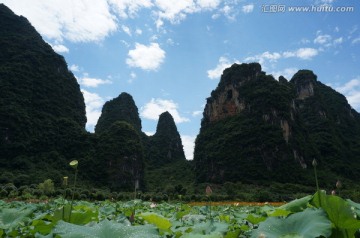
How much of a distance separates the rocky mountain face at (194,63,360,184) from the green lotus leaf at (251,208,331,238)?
42.3 meters

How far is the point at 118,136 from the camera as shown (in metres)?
42.0

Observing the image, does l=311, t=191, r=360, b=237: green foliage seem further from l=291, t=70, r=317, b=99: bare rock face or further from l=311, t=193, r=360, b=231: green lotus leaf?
l=291, t=70, r=317, b=99: bare rock face

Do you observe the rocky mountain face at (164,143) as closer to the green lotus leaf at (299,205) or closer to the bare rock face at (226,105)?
the bare rock face at (226,105)

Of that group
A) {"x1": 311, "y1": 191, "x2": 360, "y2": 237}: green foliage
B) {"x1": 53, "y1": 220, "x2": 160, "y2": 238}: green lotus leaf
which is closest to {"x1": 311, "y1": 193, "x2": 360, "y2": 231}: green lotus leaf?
{"x1": 311, "y1": 191, "x2": 360, "y2": 237}: green foliage

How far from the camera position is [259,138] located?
4466 centimetres

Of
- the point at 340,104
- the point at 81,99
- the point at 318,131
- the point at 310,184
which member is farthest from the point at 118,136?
the point at 340,104

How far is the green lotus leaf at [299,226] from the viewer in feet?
3.19

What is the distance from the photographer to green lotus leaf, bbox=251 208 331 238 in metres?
0.97

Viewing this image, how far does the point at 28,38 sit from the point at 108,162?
22.3 m

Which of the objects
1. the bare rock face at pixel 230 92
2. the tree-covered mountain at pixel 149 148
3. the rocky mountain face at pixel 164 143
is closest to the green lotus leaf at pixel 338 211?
the tree-covered mountain at pixel 149 148

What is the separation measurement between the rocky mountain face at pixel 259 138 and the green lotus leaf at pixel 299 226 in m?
42.3

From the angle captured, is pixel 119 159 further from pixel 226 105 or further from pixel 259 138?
pixel 226 105

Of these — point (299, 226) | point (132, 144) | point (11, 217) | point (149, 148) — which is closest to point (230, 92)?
point (132, 144)

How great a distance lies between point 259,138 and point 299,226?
4488 centimetres
